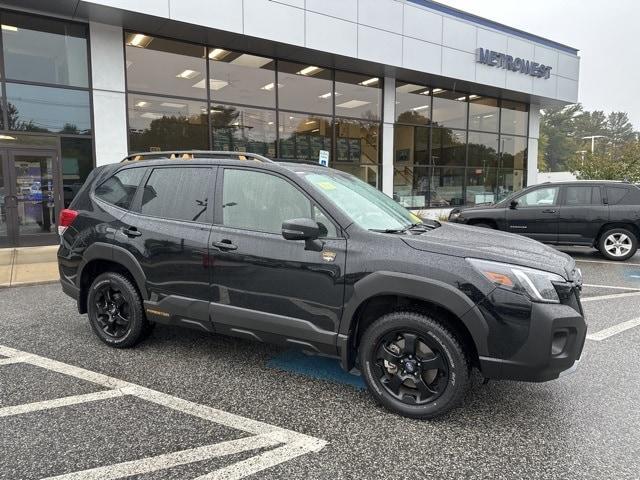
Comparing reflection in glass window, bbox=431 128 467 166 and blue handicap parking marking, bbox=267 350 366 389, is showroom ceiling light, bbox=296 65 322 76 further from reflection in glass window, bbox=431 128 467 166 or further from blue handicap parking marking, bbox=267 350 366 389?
blue handicap parking marking, bbox=267 350 366 389

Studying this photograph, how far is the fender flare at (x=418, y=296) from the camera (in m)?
2.83

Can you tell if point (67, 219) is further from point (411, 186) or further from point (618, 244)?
point (411, 186)

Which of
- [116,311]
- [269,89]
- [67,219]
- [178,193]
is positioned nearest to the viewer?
[178,193]

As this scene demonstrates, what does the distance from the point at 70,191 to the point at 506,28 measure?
16.0 m

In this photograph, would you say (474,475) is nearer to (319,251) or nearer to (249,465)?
(249,465)

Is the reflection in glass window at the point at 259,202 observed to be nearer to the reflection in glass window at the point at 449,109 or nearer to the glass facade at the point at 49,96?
the glass facade at the point at 49,96

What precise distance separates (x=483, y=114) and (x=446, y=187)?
3.76m

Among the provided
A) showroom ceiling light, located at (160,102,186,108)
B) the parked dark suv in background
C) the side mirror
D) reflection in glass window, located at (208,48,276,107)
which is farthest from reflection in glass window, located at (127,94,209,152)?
the side mirror

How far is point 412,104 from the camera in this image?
17.1 meters

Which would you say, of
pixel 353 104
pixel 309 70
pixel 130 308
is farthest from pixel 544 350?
pixel 353 104

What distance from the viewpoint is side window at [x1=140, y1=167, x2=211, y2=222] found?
12.9ft

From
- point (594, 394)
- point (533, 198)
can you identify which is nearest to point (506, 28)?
point (533, 198)

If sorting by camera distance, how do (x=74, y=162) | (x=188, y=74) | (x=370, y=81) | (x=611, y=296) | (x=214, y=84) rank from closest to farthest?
(x=611, y=296) → (x=74, y=162) → (x=188, y=74) → (x=214, y=84) → (x=370, y=81)

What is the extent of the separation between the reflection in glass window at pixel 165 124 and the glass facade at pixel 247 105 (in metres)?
0.02
